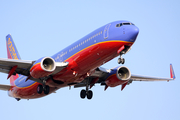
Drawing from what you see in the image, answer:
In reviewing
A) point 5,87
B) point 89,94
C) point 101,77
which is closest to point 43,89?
point 89,94

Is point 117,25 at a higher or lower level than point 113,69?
higher

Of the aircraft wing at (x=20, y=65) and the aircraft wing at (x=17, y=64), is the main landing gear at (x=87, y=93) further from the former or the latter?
the aircraft wing at (x=17, y=64)

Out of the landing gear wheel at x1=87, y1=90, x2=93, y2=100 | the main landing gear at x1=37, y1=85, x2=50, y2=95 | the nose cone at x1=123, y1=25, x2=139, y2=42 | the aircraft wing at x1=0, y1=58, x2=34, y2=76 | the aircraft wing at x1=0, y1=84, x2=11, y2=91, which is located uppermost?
the nose cone at x1=123, y1=25, x2=139, y2=42

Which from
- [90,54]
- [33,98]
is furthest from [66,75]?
[33,98]

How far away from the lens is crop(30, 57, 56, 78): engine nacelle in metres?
32.2

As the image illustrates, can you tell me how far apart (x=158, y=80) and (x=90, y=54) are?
17092 mm

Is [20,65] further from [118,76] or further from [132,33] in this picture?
[132,33]

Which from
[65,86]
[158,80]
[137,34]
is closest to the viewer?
[137,34]

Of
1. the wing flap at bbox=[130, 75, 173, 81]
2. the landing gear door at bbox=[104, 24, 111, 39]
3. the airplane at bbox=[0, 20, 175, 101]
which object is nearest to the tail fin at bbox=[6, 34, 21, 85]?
the airplane at bbox=[0, 20, 175, 101]

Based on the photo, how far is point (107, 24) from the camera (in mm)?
32031

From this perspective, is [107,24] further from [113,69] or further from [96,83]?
[96,83]

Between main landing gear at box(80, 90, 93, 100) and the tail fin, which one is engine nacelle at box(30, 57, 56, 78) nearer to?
main landing gear at box(80, 90, 93, 100)

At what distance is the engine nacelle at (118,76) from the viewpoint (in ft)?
126

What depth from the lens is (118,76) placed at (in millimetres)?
38281
